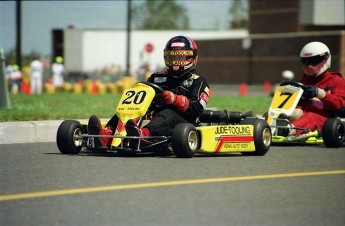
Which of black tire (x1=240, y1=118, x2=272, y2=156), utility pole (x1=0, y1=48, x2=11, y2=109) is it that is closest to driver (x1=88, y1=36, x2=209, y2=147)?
black tire (x1=240, y1=118, x2=272, y2=156)

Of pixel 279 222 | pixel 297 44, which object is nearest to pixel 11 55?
pixel 297 44

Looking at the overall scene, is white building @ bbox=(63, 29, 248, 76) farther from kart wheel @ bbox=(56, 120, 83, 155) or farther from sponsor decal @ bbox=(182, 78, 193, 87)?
kart wheel @ bbox=(56, 120, 83, 155)

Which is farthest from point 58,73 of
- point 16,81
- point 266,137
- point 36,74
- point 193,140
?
point 193,140

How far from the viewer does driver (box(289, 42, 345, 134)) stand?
1138cm

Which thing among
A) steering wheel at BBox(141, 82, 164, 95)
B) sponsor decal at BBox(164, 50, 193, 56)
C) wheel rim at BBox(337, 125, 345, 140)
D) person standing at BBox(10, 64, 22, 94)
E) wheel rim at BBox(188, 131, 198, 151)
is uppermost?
sponsor decal at BBox(164, 50, 193, 56)

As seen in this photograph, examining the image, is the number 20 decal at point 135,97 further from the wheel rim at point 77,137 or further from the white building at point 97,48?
the white building at point 97,48

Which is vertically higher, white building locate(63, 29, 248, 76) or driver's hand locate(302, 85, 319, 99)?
driver's hand locate(302, 85, 319, 99)

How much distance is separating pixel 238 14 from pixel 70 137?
9279 centimetres

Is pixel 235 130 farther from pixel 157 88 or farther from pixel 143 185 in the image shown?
pixel 143 185

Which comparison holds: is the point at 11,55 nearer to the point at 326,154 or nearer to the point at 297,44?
the point at 297,44

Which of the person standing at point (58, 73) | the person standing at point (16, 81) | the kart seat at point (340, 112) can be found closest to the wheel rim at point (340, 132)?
the kart seat at point (340, 112)

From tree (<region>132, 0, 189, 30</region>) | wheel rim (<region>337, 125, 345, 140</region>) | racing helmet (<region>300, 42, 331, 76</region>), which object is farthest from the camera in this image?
tree (<region>132, 0, 189, 30</region>)

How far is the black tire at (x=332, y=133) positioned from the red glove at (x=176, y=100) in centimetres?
231

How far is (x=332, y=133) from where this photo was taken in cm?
1073
